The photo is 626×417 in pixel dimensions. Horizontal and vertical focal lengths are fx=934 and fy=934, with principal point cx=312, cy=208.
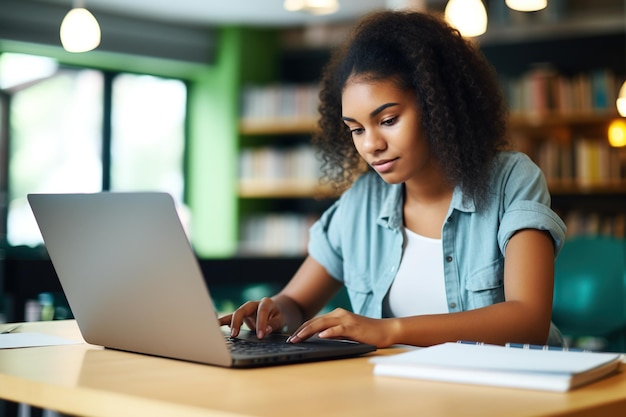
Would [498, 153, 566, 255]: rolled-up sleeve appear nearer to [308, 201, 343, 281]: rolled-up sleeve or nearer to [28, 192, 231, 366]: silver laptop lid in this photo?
[308, 201, 343, 281]: rolled-up sleeve

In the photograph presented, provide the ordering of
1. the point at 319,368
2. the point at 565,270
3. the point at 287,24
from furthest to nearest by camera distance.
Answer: the point at 287,24
the point at 565,270
the point at 319,368

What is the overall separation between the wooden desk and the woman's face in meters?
0.59

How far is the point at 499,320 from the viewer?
1.52 m

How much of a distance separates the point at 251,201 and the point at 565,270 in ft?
14.8

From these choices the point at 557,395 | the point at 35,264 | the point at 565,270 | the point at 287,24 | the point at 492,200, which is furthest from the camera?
the point at 287,24

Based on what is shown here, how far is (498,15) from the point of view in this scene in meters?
6.46

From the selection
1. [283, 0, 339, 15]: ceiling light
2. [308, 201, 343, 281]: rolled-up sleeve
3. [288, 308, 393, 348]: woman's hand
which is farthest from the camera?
[283, 0, 339, 15]: ceiling light

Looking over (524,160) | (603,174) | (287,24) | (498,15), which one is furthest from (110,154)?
(524,160)

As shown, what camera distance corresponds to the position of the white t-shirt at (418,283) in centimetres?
186

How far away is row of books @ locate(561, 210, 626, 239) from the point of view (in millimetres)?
6129

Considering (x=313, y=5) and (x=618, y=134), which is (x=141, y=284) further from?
(x=618, y=134)

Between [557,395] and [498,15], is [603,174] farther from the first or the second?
[557,395]

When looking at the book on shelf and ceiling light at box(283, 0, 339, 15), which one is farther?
ceiling light at box(283, 0, 339, 15)

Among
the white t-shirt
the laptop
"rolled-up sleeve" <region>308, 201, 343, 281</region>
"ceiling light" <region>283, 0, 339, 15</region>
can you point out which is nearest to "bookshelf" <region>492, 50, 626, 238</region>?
"ceiling light" <region>283, 0, 339, 15</region>
